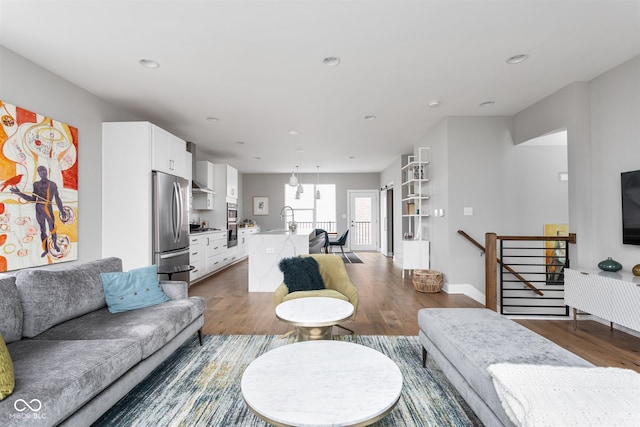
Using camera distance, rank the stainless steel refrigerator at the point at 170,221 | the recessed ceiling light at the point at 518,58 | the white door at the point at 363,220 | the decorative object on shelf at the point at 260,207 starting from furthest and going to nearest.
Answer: the white door at the point at 363,220 < the decorative object on shelf at the point at 260,207 < the stainless steel refrigerator at the point at 170,221 < the recessed ceiling light at the point at 518,58

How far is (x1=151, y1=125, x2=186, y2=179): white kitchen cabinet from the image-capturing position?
3.88 meters

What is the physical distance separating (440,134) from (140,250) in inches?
181

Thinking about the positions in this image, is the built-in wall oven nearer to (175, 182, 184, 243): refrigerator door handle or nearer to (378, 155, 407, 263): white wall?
(175, 182, 184, 243): refrigerator door handle

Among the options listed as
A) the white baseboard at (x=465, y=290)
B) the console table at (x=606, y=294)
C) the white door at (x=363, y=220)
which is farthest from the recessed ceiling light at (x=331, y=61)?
the white door at (x=363, y=220)

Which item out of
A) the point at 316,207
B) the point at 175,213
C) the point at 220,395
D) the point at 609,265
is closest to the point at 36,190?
the point at 175,213

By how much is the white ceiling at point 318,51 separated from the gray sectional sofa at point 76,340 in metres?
1.88

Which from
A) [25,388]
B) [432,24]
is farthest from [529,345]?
[25,388]

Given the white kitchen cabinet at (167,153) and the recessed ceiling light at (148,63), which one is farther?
the white kitchen cabinet at (167,153)

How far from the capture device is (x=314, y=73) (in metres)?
3.12

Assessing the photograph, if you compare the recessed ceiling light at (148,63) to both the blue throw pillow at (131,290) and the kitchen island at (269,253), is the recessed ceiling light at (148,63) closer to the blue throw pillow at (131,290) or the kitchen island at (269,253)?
the blue throw pillow at (131,290)

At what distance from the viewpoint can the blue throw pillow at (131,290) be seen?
236 cm

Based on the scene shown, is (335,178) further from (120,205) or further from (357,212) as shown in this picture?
(120,205)

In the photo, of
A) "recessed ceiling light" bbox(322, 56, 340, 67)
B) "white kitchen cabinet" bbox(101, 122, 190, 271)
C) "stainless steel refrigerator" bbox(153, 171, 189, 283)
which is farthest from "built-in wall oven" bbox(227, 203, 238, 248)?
"recessed ceiling light" bbox(322, 56, 340, 67)

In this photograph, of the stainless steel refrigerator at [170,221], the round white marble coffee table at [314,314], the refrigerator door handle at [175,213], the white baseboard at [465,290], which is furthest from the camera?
the white baseboard at [465,290]
